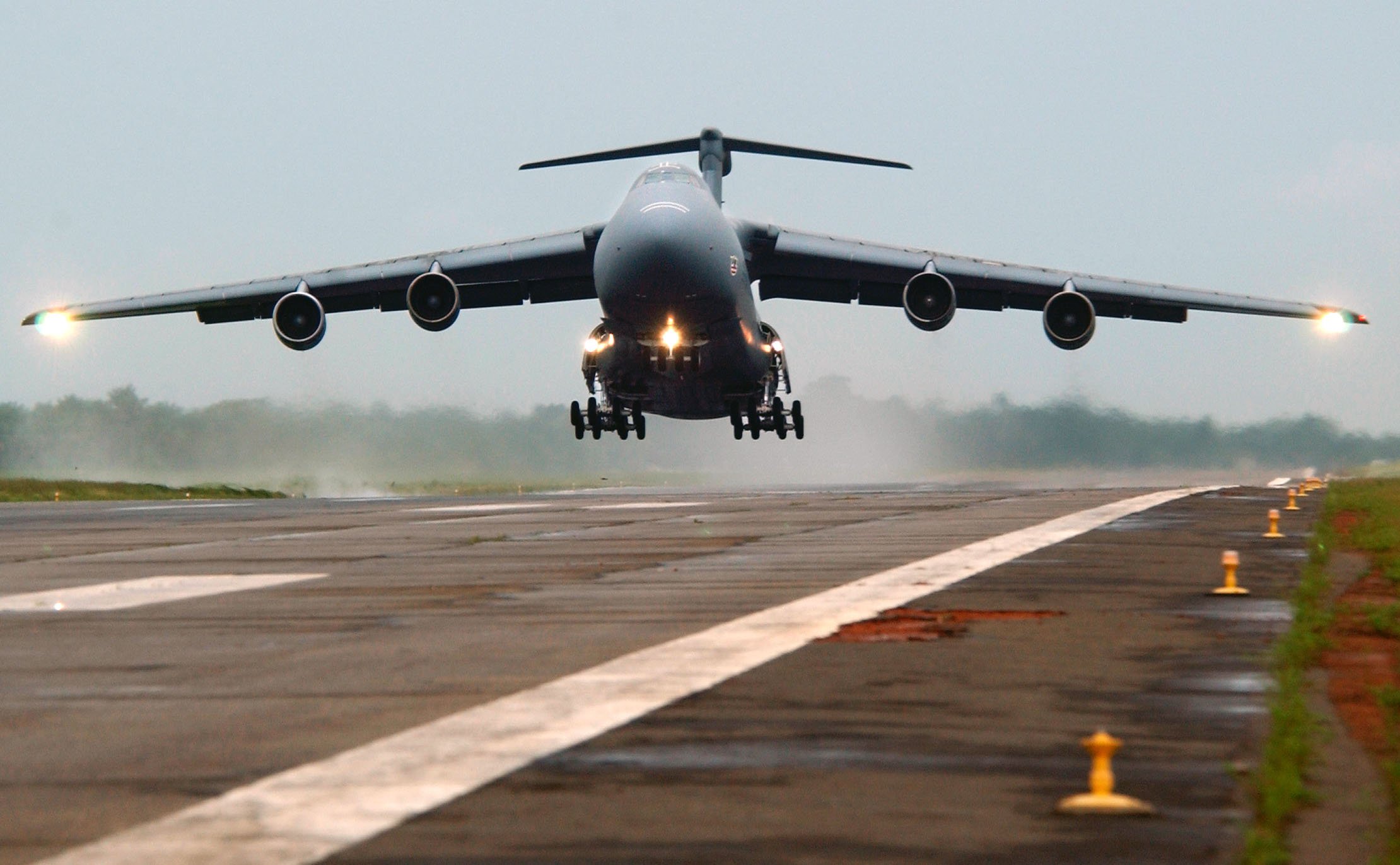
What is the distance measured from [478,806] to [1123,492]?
92.1 ft

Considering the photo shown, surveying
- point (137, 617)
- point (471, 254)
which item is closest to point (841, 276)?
point (471, 254)

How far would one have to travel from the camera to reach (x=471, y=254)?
119 ft

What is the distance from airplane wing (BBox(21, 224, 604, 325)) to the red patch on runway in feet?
83.8

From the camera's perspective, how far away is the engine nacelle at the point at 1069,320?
3381 centimetres

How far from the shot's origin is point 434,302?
34.2 meters

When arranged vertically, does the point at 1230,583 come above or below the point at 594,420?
below

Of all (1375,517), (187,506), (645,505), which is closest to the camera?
(1375,517)

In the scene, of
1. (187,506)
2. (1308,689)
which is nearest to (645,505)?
(187,506)

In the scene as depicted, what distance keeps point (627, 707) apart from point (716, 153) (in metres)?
37.1

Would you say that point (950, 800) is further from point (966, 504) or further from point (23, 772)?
point (966, 504)

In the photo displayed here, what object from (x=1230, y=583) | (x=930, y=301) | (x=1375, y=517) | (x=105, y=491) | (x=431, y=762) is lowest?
(x=431, y=762)

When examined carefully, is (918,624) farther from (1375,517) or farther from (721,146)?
(721,146)

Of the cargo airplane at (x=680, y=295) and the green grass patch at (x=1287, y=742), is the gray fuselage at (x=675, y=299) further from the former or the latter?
the green grass patch at (x=1287, y=742)

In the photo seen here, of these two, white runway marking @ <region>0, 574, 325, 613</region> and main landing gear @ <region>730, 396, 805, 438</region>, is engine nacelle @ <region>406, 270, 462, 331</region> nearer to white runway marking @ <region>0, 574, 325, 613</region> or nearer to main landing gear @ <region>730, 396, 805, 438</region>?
main landing gear @ <region>730, 396, 805, 438</region>
